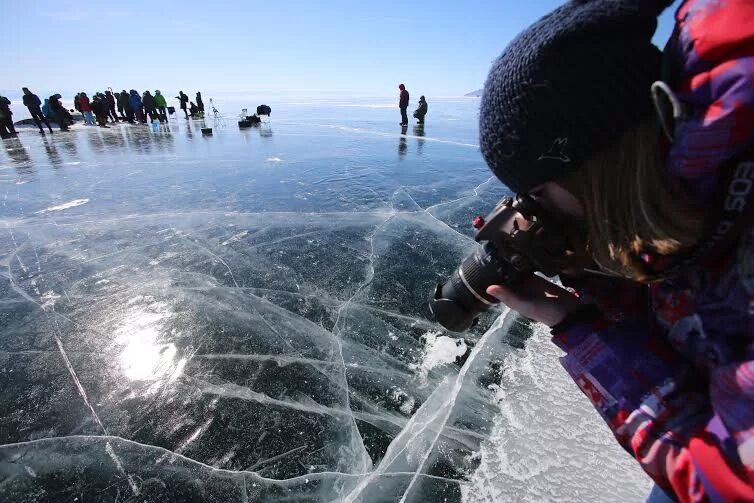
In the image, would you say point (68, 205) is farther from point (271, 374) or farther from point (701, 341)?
point (701, 341)

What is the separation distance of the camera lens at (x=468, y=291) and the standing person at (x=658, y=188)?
29 cm

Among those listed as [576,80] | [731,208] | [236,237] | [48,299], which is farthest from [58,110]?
[731,208]

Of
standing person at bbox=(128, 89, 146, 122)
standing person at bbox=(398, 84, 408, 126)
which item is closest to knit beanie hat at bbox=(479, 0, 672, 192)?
standing person at bbox=(398, 84, 408, 126)

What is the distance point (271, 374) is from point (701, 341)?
1.94 meters

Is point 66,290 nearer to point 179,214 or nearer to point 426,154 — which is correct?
point 179,214

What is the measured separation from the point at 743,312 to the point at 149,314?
9.88 ft

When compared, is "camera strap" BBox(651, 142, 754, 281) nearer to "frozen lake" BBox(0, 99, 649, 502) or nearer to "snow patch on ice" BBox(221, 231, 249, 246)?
"frozen lake" BBox(0, 99, 649, 502)

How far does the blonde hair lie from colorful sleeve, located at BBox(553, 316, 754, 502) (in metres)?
0.22

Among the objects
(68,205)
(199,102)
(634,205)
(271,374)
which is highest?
(634,205)

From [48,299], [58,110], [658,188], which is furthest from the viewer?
[58,110]

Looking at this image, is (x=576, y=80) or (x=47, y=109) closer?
(x=576, y=80)

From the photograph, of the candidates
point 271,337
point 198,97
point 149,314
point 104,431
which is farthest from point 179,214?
point 198,97

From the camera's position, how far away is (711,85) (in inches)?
21.0

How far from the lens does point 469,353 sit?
2.22 metres
